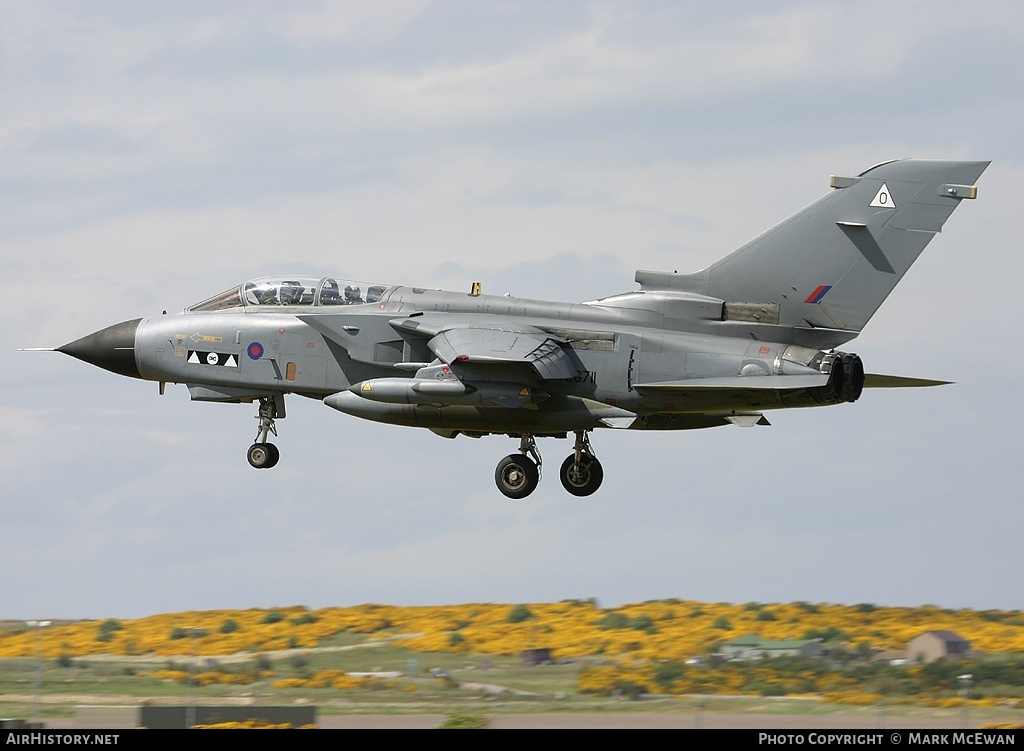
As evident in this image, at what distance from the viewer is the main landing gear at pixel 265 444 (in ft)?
85.7

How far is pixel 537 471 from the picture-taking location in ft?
82.5

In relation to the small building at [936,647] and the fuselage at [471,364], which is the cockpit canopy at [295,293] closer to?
the fuselage at [471,364]

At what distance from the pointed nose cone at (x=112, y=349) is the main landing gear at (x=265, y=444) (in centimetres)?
237

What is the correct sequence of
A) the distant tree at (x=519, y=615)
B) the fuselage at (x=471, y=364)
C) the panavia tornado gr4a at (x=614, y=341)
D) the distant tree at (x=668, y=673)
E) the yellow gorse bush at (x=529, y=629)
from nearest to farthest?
the distant tree at (x=668, y=673) → the panavia tornado gr4a at (x=614, y=341) → the fuselage at (x=471, y=364) → the yellow gorse bush at (x=529, y=629) → the distant tree at (x=519, y=615)

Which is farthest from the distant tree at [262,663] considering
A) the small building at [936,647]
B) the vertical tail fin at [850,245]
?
the small building at [936,647]

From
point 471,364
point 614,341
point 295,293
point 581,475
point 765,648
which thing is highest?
point 295,293

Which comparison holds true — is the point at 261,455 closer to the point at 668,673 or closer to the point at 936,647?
the point at 668,673

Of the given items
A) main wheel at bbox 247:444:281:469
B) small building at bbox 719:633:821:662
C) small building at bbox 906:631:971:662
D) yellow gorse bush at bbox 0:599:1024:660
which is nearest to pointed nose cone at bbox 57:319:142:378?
main wheel at bbox 247:444:281:469

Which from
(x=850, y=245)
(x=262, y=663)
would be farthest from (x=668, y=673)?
(x=850, y=245)

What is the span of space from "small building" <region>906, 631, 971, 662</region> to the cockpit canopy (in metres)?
10.4

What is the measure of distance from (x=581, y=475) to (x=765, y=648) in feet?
14.3

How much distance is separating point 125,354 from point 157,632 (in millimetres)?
5042

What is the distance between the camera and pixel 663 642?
24.3 metres
